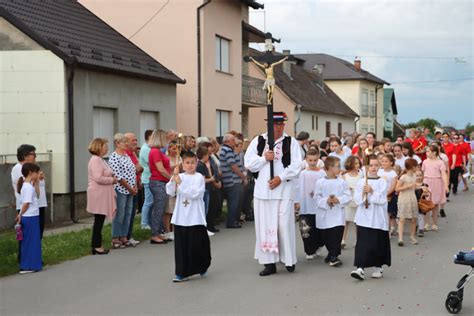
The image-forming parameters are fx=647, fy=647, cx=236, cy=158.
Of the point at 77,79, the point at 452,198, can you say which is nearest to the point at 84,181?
the point at 77,79

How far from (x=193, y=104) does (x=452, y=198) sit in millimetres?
8907

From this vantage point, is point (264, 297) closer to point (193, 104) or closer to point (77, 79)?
point (77, 79)

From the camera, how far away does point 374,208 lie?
28.8 feet

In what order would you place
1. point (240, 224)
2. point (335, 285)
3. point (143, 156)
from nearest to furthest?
point (335, 285)
point (143, 156)
point (240, 224)

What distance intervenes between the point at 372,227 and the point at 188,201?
8.14ft

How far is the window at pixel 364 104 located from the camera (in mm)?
61125

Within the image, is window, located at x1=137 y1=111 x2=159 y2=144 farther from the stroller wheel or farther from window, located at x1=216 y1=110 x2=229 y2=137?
the stroller wheel

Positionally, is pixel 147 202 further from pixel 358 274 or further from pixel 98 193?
pixel 358 274

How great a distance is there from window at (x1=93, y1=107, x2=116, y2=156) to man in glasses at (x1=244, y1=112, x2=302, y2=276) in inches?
312

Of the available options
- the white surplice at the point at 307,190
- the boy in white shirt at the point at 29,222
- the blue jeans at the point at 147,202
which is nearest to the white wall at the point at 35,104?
the blue jeans at the point at 147,202

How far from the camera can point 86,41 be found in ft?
55.9

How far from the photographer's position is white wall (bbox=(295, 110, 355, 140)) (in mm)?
42659

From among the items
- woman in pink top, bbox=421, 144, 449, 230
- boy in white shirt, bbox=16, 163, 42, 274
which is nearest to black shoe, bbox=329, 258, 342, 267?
boy in white shirt, bbox=16, 163, 42, 274

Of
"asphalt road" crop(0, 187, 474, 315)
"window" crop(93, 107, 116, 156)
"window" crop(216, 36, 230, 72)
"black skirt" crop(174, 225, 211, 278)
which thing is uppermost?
"window" crop(216, 36, 230, 72)
